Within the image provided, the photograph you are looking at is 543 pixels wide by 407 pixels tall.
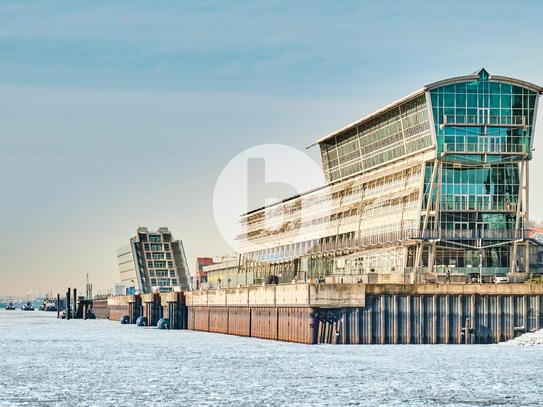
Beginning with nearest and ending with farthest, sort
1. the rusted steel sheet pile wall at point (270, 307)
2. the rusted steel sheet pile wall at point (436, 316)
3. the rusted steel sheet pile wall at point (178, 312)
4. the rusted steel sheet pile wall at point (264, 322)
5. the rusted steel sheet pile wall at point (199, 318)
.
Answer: the rusted steel sheet pile wall at point (436, 316) < the rusted steel sheet pile wall at point (270, 307) < the rusted steel sheet pile wall at point (264, 322) < the rusted steel sheet pile wall at point (199, 318) < the rusted steel sheet pile wall at point (178, 312)

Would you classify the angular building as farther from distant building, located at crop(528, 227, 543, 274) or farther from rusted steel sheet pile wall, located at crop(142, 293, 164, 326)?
rusted steel sheet pile wall, located at crop(142, 293, 164, 326)

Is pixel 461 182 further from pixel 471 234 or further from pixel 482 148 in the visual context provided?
pixel 471 234

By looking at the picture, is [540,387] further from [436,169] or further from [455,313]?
[436,169]

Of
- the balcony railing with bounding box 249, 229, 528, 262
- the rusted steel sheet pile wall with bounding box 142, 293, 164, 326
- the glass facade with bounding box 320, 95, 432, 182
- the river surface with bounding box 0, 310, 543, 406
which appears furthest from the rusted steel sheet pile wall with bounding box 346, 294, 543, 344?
the rusted steel sheet pile wall with bounding box 142, 293, 164, 326

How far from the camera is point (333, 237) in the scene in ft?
518

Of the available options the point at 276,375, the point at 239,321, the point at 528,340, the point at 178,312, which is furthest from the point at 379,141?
the point at 276,375

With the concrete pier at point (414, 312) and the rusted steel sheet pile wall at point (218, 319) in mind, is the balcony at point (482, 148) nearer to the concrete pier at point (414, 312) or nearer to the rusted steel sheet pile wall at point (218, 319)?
the rusted steel sheet pile wall at point (218, 319)

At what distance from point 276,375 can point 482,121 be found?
220 feet

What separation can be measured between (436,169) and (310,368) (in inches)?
2354

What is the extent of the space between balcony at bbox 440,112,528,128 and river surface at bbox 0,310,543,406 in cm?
4033

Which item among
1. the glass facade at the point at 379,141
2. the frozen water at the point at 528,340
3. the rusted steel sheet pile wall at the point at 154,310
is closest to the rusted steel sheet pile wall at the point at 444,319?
the frozen water at the point at 528,340

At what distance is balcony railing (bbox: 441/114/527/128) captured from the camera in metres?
129

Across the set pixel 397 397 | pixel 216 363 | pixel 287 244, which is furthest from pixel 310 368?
pixel 287 244

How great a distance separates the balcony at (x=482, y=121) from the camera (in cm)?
12875
